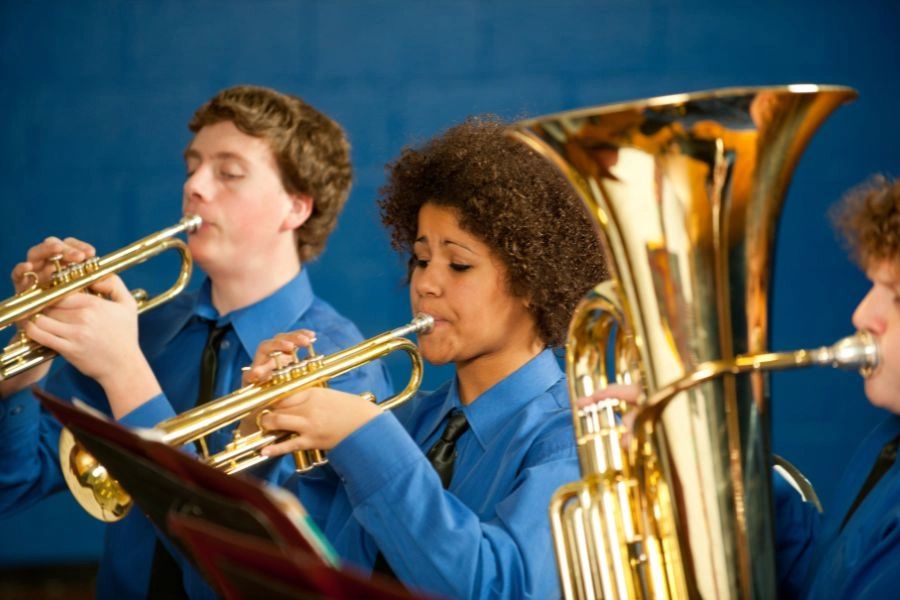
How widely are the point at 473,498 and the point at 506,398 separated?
136 mm

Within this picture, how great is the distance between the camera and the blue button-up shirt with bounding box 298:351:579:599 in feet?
4.26

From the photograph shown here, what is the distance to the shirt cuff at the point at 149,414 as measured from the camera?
67.5 inches

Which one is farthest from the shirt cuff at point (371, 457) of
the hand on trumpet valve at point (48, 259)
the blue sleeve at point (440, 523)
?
the hand on trumpet valve at point (48, 259)

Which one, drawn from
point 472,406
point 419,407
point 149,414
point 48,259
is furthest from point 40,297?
point 472,406

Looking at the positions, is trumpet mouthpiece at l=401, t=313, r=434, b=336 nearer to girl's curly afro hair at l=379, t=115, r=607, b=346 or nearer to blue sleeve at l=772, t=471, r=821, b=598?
girl's curly afro hair at l=379, t=115, r=607, b=346

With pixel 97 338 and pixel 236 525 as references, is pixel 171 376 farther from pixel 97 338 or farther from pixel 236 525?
pixel 236 525

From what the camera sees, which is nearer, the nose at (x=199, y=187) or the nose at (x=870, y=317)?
the nose at (x=870, y=317)

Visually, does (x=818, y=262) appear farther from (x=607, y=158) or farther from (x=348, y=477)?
(x=607, y=158)

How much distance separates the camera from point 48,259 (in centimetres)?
190

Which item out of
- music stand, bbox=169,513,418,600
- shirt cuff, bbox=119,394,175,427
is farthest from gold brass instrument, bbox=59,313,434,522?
music stand, bbox=169,513,418,600

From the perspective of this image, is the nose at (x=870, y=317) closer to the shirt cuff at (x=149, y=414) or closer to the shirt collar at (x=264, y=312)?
the shirt cuff at (x=149, y=414)

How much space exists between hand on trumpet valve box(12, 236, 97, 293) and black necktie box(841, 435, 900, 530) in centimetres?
125

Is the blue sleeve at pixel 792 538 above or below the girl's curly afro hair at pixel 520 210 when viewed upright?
below

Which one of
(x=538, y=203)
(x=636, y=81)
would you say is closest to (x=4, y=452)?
(x=538, y=203)
